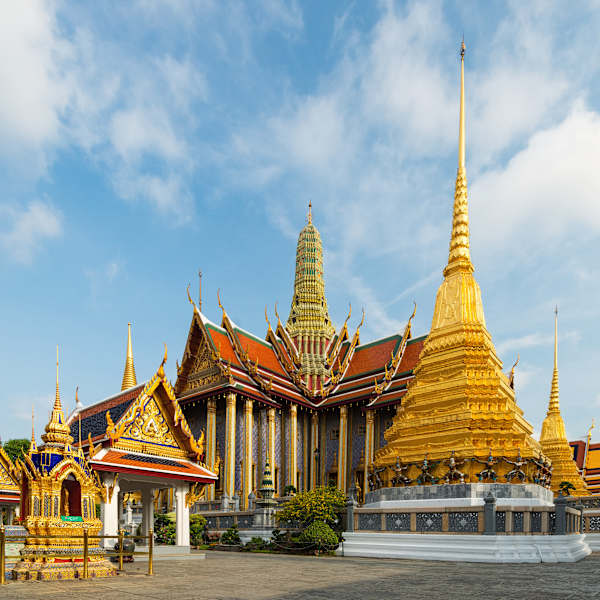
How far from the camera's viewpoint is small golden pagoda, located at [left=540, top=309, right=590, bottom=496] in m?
28.4

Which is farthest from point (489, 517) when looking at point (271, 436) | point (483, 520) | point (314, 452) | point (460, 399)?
point (314, 452)

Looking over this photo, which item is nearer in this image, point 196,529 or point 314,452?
point 196,529

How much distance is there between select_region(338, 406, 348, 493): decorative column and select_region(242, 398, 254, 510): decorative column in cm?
520

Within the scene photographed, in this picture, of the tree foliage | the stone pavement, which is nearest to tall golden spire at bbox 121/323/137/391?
the tree foliage

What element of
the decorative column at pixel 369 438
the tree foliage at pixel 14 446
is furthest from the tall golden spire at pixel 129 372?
the decorative column at pixel 369 438

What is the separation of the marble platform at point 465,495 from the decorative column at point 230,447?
10943 mm

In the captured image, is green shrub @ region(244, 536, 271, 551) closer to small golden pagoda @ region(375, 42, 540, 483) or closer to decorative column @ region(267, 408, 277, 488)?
small golden pagoda @ region(375, 42, 540, 483)

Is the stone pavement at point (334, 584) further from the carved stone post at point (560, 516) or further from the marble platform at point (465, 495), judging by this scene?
the marble platform at point (465, 495)

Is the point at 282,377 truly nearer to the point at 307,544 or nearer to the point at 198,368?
the point at 198,368

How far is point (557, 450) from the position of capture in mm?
29250

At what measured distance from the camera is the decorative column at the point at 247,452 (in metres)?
26.5

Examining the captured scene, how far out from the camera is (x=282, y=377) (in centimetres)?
3170

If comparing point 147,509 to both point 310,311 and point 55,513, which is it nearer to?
point 55,513

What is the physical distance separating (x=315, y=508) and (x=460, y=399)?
5.56 meters
